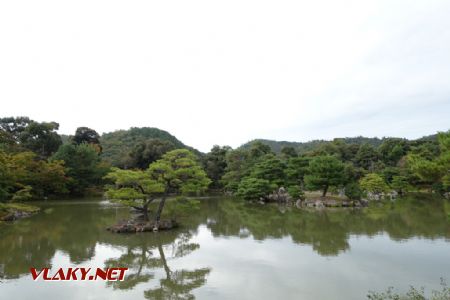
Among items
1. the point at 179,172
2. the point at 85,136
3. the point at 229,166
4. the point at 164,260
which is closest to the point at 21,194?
the point at 179,172

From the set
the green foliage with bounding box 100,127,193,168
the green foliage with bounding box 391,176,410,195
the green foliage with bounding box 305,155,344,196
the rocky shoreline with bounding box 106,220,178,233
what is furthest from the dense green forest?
the rocky shoreline with bounding box 106,220,178,233

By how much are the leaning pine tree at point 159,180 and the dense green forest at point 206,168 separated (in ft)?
0.17

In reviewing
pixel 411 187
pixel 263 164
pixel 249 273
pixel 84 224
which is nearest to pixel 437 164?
pixel 249 273

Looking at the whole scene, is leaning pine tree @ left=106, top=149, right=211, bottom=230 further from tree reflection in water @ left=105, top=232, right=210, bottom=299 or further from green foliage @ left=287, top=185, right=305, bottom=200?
green foliage @ left=287, top=185, right=305, bottom=200

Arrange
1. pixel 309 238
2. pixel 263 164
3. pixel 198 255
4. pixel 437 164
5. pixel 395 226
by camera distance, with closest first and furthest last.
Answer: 1. pixel 437 164
2. pixel 198 255
3. pixel 309 238
4. pixel 395 226
5. pixel 263 164

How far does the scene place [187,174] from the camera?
16609 millimetres

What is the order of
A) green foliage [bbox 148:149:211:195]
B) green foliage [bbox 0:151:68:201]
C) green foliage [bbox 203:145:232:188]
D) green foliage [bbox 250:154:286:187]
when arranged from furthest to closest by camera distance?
1. green foliage [bbox 203:145:232:188]
2. green foliage [bbox 250:154:286:187]
3. green foliage [bbox 0:151:68:201]
4. green foliage [bbox 148:149:211:195]

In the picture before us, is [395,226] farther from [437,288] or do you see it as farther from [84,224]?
[84,224]

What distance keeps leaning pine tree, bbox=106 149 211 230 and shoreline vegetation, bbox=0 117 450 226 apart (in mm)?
48

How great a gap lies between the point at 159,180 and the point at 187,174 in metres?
1.38

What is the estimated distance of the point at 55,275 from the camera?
31.0 ft

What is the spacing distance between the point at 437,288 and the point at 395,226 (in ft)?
30.6

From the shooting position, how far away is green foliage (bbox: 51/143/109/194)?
1314 inches

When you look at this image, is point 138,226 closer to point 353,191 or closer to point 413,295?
point 413,295
